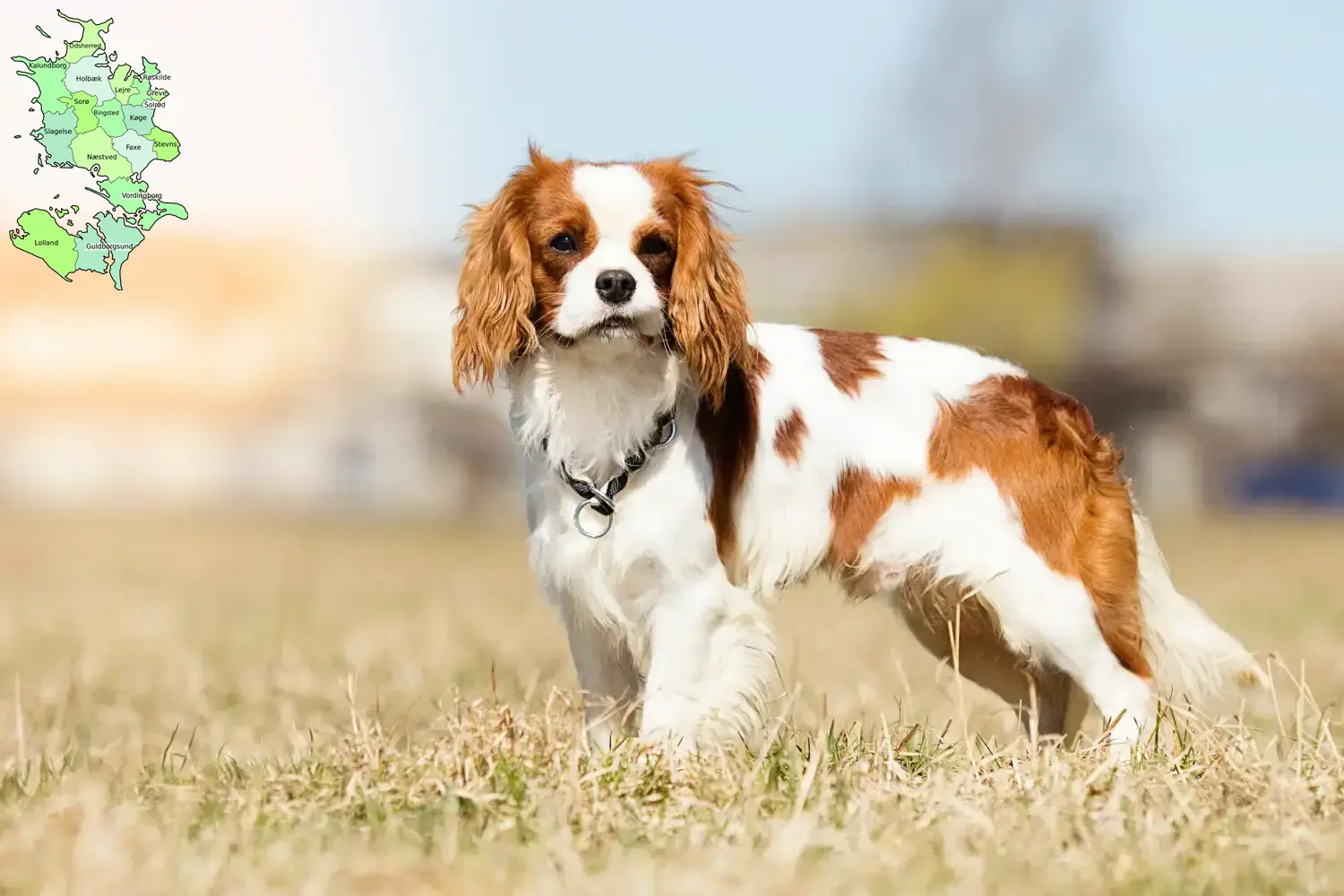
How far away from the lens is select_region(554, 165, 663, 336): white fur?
164 inches

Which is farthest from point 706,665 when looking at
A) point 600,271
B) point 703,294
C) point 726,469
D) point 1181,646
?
point 1181,646

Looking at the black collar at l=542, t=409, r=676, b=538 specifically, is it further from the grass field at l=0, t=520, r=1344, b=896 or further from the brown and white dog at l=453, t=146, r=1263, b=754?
the grass field at l=0, t=520, r=1344, b=896

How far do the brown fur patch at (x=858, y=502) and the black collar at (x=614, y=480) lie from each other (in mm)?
537

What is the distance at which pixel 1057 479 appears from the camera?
478 centimetres

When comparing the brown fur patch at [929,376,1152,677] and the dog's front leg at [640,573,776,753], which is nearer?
the dog's front leg at [640,573,776,753]

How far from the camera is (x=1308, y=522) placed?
73.1 ft

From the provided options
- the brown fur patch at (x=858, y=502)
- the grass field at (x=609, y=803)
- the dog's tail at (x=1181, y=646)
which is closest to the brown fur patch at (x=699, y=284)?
the brown fur patch at (x=858, y=502)

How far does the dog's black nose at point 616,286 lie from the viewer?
4129 millimetres

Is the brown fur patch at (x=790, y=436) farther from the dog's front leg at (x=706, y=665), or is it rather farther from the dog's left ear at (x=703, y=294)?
the dog's front leg at (x=706, y=665)

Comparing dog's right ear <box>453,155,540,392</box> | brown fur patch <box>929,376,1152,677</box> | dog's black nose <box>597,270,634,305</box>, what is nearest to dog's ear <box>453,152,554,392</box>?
dog's right ear <box>453,155,540,392</box>

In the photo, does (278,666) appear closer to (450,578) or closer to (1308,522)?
(450,578)

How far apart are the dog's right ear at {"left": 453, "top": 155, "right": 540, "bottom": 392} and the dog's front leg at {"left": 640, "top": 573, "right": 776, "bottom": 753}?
2.66 ft

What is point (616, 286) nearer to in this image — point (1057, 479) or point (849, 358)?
point (849, 358)

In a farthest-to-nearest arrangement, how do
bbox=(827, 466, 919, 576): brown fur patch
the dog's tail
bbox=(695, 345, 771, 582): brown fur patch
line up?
1. the dog's tail
2. bbox=(827, 466, 919, 576): brown fur patch
3. bbox=(695, 345, 771, 582): brown fur patch
